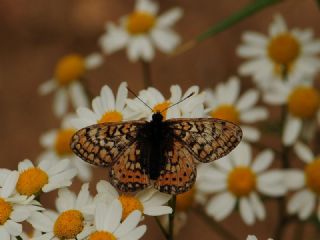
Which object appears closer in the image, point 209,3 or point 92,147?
point 92,147

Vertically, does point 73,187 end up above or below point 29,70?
below

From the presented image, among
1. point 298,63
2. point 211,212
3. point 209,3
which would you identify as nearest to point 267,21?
point 209,3

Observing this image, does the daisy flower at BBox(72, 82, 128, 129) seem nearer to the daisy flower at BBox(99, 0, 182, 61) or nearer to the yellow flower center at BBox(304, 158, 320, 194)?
the yellow flower center at BBox(304, 158, 320, 194)

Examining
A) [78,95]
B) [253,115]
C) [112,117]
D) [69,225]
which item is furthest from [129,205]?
[78,95]

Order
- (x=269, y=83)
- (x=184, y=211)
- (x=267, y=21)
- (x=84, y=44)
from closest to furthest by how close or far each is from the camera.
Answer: (x=184, y=211), (x=269, y=83), (x=267, y=21), (x=84, y=44)

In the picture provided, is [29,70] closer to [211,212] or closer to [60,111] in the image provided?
[60,111]

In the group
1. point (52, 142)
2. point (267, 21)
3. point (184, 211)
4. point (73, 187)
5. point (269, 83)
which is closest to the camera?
point (184, 211)

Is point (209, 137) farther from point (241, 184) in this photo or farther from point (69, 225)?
point (241, 184)

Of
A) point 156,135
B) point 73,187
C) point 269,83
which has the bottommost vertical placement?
point 73,187
